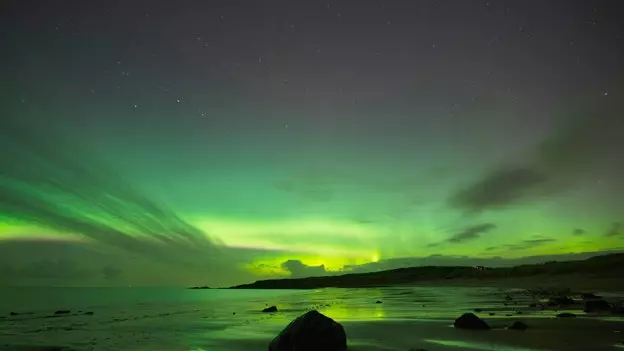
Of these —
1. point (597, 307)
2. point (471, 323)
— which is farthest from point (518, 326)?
point (597, 307)

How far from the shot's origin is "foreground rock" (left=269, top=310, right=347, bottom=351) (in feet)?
55.0

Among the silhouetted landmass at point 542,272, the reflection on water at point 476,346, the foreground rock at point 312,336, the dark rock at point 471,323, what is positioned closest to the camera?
the foreground rock at point 312,336

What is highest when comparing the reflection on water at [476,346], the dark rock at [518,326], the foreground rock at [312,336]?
the foreground rock at [312,336]

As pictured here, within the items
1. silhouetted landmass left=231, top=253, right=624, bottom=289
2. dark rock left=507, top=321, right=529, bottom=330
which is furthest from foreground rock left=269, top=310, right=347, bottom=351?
silhouetted landmass left=231, top=253, right=624, bottom=289

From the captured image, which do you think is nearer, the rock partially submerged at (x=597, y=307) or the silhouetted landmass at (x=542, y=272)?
the rock partially submerged at (x=597, y=307)

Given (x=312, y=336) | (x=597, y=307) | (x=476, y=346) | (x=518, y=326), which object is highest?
(x=312, y=336)

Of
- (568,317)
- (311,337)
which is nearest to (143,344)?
(311,337)

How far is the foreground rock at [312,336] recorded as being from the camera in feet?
55.0

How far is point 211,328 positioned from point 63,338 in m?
8.21

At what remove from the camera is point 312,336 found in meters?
16.8

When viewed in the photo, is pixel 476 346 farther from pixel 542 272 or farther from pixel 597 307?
pixel 542 272

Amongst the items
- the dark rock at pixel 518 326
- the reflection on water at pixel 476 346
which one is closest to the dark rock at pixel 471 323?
the dark rock at pixel 518 326

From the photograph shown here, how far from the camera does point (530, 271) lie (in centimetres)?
14175

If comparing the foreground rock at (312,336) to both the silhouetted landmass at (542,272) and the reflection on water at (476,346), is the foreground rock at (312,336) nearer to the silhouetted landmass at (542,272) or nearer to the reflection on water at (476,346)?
the reflection on water at (476,346)
